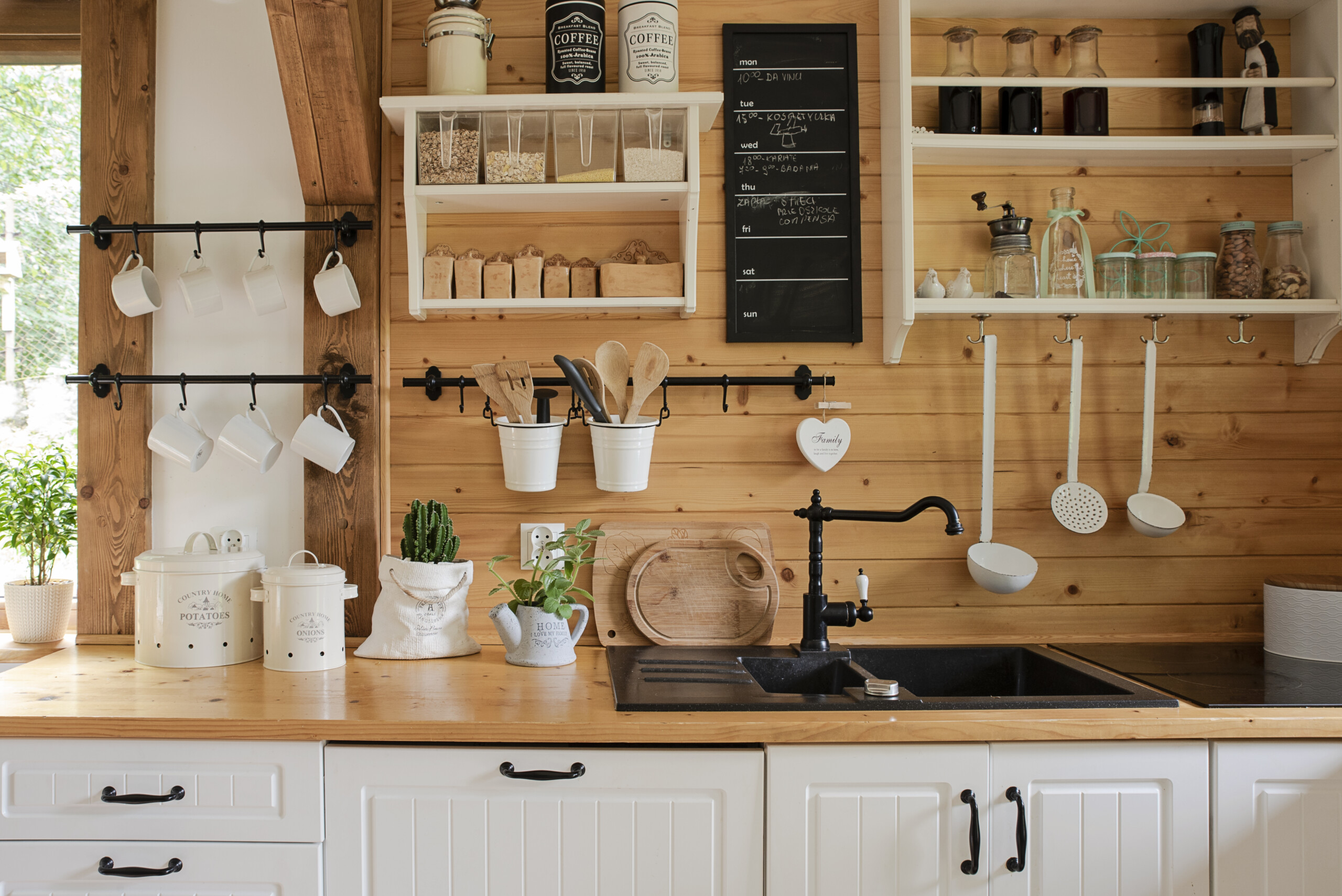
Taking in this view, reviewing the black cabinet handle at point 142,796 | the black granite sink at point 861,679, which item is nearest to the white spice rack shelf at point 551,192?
the black granite sink at point 861,679

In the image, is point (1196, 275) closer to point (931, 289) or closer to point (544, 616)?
point (931, 289)

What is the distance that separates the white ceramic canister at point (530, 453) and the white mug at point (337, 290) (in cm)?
41

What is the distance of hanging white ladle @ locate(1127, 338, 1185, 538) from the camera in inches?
73.9

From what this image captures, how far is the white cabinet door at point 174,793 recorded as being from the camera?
1349 mm

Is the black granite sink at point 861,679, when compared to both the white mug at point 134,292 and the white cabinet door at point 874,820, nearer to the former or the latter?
the white cabinet door at point 874,820

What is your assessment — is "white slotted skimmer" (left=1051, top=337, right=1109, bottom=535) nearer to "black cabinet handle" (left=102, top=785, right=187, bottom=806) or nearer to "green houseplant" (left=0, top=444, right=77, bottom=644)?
"black cabinet handle" (left=102, top=785, right=187, bottom=806)

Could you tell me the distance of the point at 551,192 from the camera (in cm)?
174

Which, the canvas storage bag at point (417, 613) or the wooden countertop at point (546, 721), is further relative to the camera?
the canvas storage bag at point (417, 613)

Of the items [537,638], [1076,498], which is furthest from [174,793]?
[1076,498]

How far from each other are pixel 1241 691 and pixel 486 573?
146 cm

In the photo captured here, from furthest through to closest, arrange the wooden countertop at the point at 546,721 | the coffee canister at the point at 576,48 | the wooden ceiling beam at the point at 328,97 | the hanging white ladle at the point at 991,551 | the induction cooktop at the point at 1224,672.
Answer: the hanging white ladle at the point at 991,551, the coffee canister at the point at 576,48, the wooden ceiling beam at the point at 328,97, the induction cooktop at the point at 1224,672, the wooden countertop at the point at 546,721

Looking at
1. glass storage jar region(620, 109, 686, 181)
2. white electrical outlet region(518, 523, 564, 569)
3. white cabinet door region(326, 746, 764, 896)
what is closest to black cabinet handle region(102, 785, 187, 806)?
white cabinet door region(326, 746, 764, 896)

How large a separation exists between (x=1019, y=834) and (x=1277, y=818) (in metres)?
0.42

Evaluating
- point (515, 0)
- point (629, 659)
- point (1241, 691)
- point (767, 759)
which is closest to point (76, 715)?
point (629, 659)
